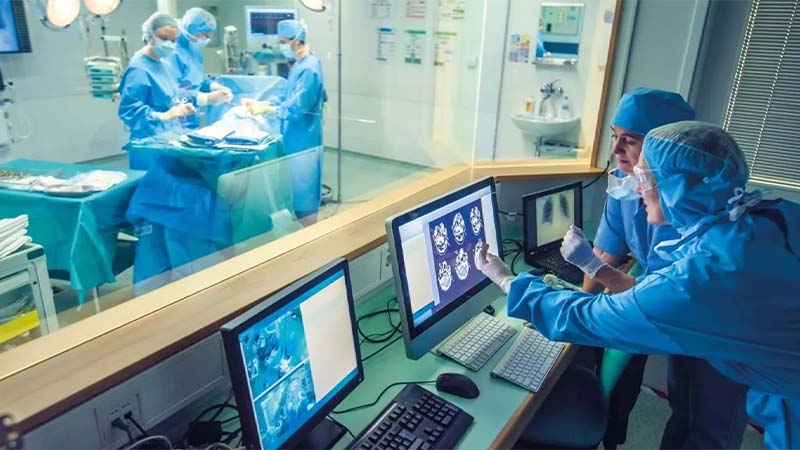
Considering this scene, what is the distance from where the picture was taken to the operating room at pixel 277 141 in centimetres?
119

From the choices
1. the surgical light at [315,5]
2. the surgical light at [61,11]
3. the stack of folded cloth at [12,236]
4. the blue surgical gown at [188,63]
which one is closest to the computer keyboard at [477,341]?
the stack of folded cloth at [12,236]

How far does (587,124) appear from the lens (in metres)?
2.68

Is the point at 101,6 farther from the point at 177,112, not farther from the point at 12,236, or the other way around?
the point at 12,236

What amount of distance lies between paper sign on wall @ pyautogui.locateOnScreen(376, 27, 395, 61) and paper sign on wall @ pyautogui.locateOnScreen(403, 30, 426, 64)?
152mm

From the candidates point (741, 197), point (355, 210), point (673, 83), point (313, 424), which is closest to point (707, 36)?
point (673, 83)

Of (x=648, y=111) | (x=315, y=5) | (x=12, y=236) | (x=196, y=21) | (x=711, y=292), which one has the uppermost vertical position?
(x=315, y=5)

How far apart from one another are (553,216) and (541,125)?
2107 mm

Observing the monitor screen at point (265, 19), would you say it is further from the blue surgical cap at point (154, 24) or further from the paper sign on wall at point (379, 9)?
the paper sign on wall at point (379, 9)

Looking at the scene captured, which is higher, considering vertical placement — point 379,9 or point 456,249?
point 379,9

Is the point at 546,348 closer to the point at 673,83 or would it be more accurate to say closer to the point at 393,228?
the point at 393,228

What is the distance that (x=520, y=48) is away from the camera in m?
4.05

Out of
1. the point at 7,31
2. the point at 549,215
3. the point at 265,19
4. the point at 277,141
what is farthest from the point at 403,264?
the point at 7,31

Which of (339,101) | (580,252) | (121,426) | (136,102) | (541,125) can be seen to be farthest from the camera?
(339,101)

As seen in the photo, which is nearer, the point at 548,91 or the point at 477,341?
the point at 477,341
